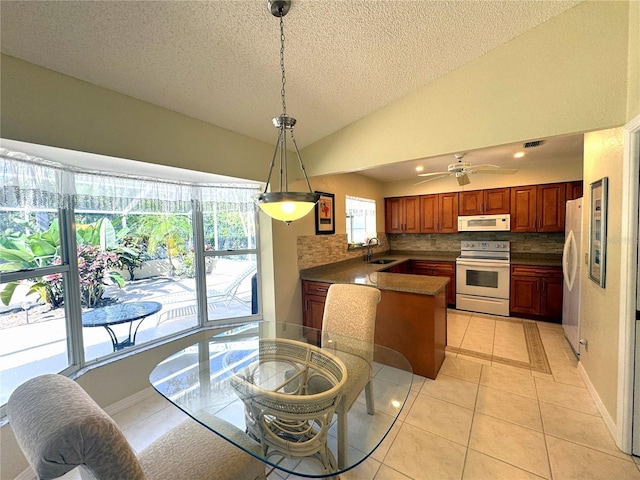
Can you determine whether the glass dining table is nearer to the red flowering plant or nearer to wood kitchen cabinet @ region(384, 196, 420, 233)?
the red flowering plant

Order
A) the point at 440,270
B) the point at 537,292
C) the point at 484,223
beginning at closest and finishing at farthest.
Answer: the point at 537,292 → the point at 484,223 → the point at 440,270

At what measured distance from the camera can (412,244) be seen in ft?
17.8

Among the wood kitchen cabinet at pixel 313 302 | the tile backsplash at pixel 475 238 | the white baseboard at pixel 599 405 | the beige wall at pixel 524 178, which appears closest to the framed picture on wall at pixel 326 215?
the wood kitchen cabinet at pixel 313 302

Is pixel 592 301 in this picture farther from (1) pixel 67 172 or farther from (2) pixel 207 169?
(1) pixel 67 172

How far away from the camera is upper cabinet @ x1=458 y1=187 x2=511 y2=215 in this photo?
13.9 ft

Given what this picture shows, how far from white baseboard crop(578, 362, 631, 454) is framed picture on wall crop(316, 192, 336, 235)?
295cm

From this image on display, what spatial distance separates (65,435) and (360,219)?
172 inches

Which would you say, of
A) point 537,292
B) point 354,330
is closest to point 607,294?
point 354,330

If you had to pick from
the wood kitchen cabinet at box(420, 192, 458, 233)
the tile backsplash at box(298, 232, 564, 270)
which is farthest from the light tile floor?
the wood kitchen cabinet at box(420, 192, 458, 233)

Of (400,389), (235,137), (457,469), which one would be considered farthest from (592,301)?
(235,137)

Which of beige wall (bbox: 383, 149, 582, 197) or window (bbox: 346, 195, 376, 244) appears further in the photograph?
window (bbox: 346, 195, 376, 244)

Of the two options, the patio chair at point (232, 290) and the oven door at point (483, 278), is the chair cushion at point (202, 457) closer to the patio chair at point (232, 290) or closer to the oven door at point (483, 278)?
the patio chair at point (232, 290)

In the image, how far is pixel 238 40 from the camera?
4.92 feet

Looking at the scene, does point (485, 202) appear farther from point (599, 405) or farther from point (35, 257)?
point (35, 257)
